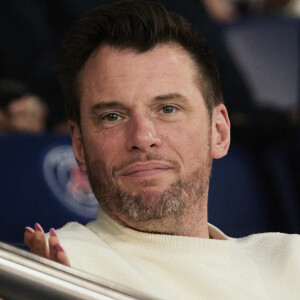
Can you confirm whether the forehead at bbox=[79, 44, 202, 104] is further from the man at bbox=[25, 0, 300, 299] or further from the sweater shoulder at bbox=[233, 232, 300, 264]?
the sweater shoulder at bbox=[233, 232, 300, 264]

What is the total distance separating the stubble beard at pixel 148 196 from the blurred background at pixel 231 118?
28cm

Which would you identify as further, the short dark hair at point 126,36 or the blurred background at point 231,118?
the blurred background at point 231,118

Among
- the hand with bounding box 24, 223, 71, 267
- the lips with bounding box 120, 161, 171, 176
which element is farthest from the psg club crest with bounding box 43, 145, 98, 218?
the hand with bounding box 24, 223, 71, 267

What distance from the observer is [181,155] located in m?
0.82

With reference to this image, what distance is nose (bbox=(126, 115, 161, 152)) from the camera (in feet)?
2.53

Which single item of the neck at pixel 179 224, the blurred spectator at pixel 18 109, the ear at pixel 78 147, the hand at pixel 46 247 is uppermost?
the blurred spectator at pixel 18 109

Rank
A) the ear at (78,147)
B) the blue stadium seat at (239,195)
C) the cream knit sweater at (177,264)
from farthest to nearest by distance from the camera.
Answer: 1. the blue stadium seat at (239,195)
2. the ear at (78,147)
3. the cream knit sweater at (177,264)

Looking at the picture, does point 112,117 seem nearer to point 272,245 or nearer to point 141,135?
point 141,135

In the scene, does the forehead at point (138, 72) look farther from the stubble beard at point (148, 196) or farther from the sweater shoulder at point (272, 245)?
the sweater shoulder at point (272, 245)

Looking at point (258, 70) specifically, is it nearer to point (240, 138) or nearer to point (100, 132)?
point (240, 138)

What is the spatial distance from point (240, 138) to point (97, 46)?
3.15 ft

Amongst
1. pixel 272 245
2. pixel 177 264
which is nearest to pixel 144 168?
pixel 177 264

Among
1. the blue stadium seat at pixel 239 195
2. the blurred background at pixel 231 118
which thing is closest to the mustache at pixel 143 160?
the blurred background at pixel 231 118

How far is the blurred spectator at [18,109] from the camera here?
1446mm
